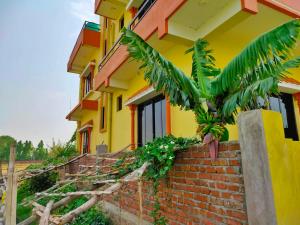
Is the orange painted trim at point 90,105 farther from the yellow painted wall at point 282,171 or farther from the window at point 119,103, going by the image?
the yellow painted wall at point 282,171

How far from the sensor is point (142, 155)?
4008mm

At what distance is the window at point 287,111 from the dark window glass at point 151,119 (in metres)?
3.33

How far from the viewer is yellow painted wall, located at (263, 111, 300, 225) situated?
238 centimetres

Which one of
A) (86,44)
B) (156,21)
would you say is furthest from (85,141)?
(156,21)

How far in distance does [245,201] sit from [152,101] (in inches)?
224

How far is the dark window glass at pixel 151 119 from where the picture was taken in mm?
7301

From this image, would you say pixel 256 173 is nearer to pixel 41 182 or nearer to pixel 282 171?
pixel 282 171

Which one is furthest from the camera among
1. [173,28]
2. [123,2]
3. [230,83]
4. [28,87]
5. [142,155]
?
[28,87]

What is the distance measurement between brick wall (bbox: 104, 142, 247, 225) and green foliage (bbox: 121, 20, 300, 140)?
1.19ft

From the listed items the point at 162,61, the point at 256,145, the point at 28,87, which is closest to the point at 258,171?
the point at 256,145

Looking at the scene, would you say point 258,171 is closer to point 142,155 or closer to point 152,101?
point 142,155

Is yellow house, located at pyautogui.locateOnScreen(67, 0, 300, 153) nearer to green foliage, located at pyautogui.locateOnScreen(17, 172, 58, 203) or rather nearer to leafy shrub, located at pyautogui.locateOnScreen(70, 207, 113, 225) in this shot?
leafy shrub, located at pyautogui.locateOnScreen(70, 207, 113, 225)

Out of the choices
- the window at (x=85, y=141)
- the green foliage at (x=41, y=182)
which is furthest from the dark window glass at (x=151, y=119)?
the window at (x=85, y=141)

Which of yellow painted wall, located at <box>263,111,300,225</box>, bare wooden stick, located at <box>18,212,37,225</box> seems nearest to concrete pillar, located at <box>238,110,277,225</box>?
yellow painted wall, located at <box>263,111,300,225</box>
